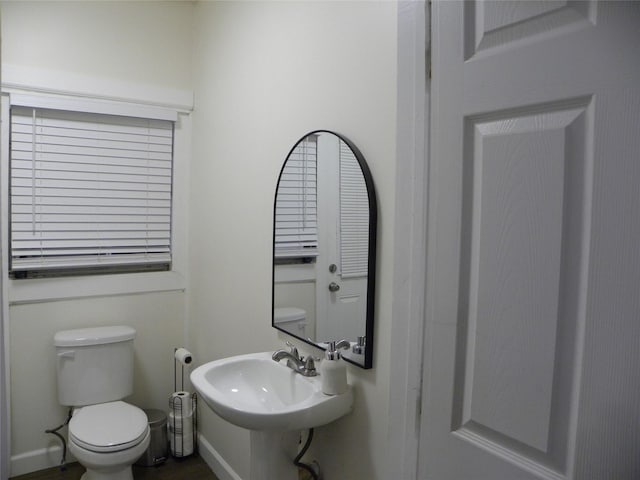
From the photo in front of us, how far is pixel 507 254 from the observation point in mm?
909

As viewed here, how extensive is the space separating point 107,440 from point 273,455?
3.10 ft

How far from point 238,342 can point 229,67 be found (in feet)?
4.70

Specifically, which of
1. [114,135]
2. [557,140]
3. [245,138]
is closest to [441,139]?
[557,140]

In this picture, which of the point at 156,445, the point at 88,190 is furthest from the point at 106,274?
the point at 156,445

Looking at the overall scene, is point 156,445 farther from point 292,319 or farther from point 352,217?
point 352,217

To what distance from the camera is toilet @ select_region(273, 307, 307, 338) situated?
70.4 inches

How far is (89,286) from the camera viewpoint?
2596 mm

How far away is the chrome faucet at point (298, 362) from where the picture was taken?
164cm

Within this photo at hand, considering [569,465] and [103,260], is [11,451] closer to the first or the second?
[103,260]

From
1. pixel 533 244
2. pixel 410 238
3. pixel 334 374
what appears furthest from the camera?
pixel 334 374

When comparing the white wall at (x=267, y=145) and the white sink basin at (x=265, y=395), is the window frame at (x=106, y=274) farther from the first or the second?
the white sink basin at (x=265, y=395)

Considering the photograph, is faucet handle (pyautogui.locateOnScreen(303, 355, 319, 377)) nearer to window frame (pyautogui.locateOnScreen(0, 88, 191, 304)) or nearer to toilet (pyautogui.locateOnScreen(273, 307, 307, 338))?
toilet (pyautogui.locateOnScreen(273, 307, 307, 338))

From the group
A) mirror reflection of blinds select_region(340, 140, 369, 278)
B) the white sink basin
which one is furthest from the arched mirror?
the white sink basin

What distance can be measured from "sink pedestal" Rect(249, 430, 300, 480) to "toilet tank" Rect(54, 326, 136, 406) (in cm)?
122
